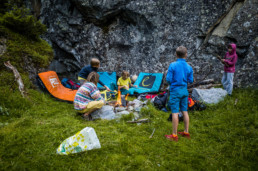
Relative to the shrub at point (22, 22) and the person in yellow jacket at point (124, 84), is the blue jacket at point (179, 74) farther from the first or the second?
the shrub at point (22, 22)

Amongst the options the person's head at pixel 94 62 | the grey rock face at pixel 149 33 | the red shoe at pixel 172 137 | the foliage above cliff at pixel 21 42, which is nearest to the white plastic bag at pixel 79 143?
the red shoe at pixel 172 137

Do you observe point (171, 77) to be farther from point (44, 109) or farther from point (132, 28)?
point (132, 28)

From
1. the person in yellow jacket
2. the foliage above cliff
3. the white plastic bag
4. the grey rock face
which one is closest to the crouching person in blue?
the white plastic bag

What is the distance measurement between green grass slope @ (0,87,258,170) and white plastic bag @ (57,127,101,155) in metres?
0.07

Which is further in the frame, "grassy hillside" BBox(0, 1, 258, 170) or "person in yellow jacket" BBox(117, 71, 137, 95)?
"person in yellow jacket" BBox(117, 71, 137, 95)

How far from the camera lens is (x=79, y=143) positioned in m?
1.97

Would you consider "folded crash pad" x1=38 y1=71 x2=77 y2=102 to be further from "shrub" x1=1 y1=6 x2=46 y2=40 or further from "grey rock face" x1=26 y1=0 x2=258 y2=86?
"grey rock face" x1=26 y1=0 x2=258 y2=86

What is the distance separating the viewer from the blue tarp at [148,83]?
21.0ft

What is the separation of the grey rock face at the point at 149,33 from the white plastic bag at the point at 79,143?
5.45 meters

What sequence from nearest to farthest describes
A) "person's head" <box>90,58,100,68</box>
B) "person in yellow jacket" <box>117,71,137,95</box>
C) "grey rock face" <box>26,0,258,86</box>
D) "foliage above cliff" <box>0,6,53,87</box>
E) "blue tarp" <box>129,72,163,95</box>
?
1. "foliage above cliff" <box>0,6,53,87</box>
2. "person's head" <box>90,58,100,68</box>
3. "person in yellow jacket" <box>117,71,137,95</box>
4. "grey rock face" <box>26,0,258,86</box>
5. "blue tarp" <box>129,72,163,95</box>

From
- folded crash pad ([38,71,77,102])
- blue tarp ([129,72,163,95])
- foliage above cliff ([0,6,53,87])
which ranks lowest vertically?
blue tarp ([129,72,163,95])

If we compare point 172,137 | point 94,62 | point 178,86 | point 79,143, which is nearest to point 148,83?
point 94,62

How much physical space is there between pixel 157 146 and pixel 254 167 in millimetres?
1315

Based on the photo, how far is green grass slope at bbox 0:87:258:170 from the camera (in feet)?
6.09
